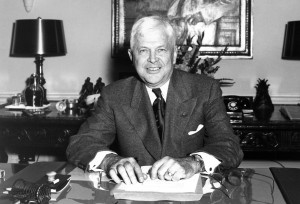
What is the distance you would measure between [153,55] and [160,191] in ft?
3.02

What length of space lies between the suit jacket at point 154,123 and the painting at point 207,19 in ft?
5.74

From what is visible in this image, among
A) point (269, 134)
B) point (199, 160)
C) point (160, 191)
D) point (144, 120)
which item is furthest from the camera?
point (269, 134)

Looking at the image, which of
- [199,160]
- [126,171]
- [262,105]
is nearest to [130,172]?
[126,171]

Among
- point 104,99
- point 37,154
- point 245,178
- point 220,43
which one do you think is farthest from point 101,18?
point 245,178

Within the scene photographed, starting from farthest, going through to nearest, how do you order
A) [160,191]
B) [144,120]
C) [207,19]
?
[207,19] < [144,120] < [160,191]

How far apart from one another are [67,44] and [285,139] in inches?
90.9

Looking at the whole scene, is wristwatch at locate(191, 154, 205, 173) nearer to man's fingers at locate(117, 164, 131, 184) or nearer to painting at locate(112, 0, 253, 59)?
man's fingers at locate(117, 164, 131, 184)

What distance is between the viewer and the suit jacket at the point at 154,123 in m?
2.36

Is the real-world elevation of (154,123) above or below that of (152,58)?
below

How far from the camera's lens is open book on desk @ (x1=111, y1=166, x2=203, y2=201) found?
160cm

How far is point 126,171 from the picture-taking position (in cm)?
180

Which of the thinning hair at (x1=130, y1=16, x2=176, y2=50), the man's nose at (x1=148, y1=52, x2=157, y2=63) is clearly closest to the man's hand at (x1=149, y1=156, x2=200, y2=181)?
the man's nose at (x1=148, y1=52, x2=157, y2=63)

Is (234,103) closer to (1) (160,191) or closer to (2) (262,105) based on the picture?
(2) (262,105)

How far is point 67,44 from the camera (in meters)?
4.40
